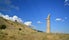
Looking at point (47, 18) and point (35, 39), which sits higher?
point (47, 18)

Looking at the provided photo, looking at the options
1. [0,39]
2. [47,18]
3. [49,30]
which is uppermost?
[47,18]

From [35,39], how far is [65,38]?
20.0 ft

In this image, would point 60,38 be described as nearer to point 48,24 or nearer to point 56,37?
point 56,37

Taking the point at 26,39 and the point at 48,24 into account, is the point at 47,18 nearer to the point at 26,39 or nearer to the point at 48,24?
the point at 48,24

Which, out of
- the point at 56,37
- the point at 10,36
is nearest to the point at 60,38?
the point at 56,37

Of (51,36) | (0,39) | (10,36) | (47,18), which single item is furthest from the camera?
(47,18)

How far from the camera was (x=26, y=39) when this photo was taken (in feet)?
98.1

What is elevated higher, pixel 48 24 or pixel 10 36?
pixel 48 24

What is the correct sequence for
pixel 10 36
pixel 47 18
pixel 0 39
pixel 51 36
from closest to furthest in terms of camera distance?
pixel 0 39
pixel 10 36
pixel 51 36
pixel 47 18

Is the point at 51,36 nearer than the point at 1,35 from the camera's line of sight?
No

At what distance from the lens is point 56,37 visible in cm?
3256

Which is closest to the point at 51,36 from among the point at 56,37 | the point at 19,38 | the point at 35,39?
the point at 56,37

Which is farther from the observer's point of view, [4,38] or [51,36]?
[51,36]

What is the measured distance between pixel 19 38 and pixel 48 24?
1699cm
